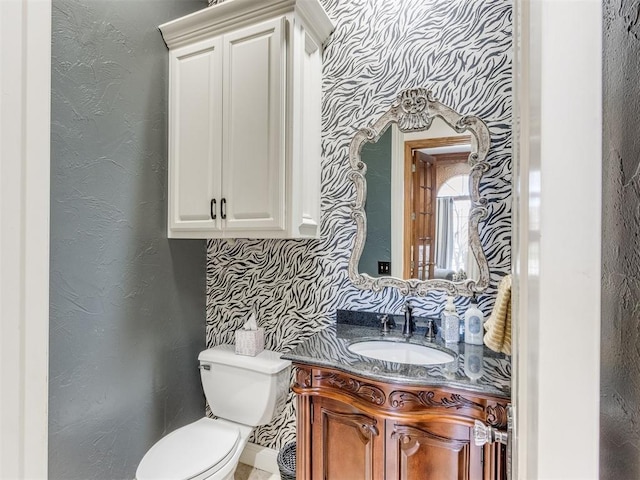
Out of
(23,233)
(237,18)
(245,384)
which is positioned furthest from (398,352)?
(237,18)

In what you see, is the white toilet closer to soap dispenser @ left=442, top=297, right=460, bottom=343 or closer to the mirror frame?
the mirror frame

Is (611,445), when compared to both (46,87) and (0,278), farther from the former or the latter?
(46,87)

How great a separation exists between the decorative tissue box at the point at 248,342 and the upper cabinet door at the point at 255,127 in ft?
1.92

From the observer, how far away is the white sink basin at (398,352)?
1.48 metres

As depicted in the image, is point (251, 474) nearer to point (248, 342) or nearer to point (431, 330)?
point (248, 342)

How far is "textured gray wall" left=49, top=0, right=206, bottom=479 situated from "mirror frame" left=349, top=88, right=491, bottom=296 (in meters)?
1.03

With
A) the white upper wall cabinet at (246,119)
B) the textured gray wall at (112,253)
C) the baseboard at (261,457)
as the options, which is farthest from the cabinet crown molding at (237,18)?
the baseboard at (261,457)

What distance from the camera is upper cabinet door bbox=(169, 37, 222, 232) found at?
1.76 meters

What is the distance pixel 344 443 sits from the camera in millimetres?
1299

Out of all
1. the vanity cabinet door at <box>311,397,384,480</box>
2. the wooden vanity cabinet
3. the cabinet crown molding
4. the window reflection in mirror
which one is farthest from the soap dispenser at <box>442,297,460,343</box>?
the cabinet crown molding

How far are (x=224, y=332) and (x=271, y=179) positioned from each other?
3.46 ft

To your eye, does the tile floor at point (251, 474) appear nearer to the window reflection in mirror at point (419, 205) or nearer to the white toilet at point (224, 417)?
the white toilet at point (224, 417)

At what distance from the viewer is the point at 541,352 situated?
1.00ft

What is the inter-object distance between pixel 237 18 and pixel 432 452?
201 centimetres
